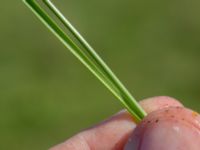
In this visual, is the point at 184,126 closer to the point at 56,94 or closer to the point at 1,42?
the point at 56,94

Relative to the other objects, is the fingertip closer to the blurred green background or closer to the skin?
the skin

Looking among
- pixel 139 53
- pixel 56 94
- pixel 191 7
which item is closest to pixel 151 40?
pixel 139 53

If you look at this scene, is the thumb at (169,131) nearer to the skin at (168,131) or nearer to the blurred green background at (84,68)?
the skin at (168,131)

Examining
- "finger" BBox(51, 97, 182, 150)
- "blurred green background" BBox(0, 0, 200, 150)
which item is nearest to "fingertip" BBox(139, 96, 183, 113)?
"finger" BBox(51, 97, 182, 150)

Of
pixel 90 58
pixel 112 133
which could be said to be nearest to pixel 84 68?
pixel 112 133

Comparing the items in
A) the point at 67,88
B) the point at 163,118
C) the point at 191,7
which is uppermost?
the point at 163,118

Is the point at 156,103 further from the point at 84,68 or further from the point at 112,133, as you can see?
the point at 84,68
